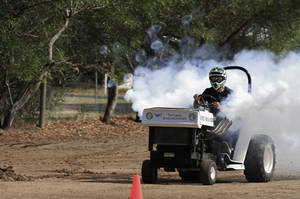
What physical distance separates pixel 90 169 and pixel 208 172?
471 centimetres

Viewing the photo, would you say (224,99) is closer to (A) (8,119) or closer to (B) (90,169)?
(B) (90,169)

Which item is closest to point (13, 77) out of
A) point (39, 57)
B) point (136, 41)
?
point (39, 57)

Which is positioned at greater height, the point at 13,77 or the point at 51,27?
the point at 51,27

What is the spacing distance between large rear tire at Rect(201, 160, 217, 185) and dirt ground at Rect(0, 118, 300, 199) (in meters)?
0.16

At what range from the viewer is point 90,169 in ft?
51.3

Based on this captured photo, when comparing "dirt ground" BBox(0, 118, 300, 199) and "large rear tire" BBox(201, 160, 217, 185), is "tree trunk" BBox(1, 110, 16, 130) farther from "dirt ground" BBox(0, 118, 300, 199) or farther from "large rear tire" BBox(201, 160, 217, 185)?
"large rear tire" BBox(201, 160, 217, 185)

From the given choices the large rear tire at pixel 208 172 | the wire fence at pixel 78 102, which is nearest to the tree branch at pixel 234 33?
the wire fence at pixel 78 102

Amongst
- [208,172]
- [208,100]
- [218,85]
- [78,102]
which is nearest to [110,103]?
[78,102]

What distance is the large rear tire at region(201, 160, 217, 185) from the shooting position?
38.4 feet

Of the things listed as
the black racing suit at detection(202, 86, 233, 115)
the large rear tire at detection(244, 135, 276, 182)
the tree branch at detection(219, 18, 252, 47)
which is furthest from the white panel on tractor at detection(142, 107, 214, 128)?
the tree branch at detection(219, 18, 252, 47)

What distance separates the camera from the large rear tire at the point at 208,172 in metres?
11.7

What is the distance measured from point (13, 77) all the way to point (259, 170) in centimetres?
1221

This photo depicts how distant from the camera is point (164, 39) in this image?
1001 inches

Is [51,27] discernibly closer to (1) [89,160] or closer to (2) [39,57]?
(2) [39,57]
